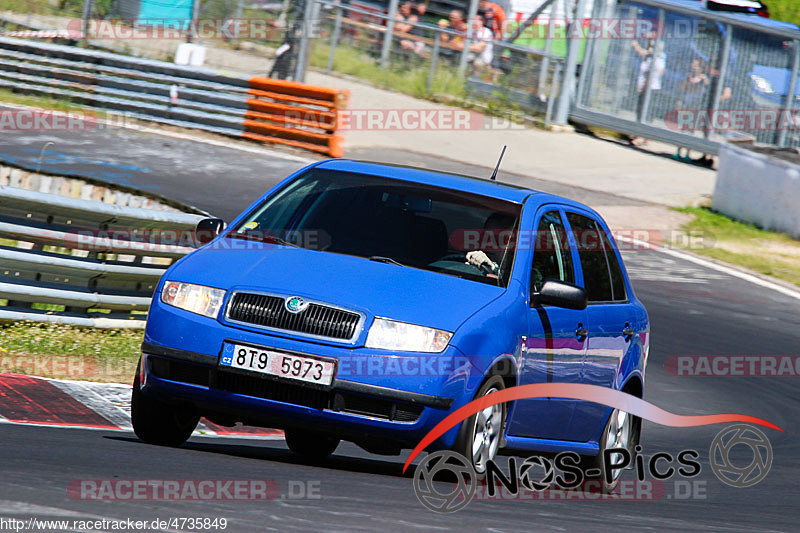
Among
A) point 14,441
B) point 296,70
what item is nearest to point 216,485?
point 14,441

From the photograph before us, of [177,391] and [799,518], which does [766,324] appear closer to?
[799,518]

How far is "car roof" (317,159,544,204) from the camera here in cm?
709

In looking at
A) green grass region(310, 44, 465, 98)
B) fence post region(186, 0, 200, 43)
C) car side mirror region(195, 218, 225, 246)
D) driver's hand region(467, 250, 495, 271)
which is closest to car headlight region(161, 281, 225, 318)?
car side mirror region(195, 218, 225, 246)

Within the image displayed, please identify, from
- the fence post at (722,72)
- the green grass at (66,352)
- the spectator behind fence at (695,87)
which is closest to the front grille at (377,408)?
the green grass at (66,352)

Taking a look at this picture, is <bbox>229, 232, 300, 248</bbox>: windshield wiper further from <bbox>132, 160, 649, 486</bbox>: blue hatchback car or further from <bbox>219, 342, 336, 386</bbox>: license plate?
<bbox>219, 342, 336, 386</bbox>: license plate

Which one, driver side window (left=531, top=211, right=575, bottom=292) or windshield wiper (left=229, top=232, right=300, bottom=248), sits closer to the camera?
windshield wiper (left=229, top=232, right=300, bottom=248)

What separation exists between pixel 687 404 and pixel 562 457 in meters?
3.87

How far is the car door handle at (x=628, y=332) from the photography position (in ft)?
25.5

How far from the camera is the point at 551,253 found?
23.0ft

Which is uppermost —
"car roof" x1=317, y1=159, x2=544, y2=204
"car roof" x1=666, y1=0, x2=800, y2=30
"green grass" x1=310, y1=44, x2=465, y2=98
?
"car roof" x1=666, y1=0, x2=800, y2=30

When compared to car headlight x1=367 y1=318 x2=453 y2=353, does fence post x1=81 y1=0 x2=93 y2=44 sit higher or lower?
higher

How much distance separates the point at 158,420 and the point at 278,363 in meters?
1.00

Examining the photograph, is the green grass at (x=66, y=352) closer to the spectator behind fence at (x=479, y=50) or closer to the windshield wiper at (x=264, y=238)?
the windshield wiper at (x=264, y=238)

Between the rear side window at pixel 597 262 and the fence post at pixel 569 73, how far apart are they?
2128cm
